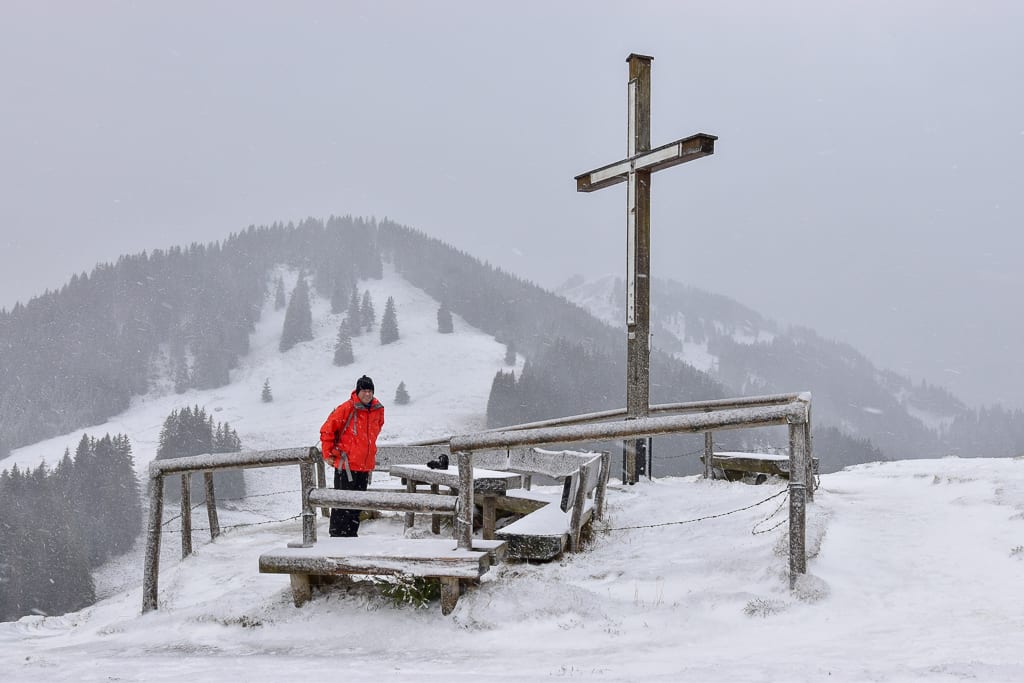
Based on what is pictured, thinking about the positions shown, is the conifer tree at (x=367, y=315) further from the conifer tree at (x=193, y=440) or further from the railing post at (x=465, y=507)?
the railing post at (x=465, y=507)

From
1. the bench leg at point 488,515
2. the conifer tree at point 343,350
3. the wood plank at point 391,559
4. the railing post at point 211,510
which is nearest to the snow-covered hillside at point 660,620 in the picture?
the wood plank at point 391,559

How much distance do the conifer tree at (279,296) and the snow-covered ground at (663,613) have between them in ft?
517

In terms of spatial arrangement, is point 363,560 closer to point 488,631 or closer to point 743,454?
point 488,631

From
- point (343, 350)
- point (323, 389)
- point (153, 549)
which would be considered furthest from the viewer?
point (343, 350)

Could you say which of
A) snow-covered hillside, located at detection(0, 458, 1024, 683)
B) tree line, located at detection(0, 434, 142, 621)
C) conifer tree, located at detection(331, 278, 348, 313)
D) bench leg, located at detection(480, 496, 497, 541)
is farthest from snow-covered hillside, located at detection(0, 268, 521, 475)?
snow-covered hillside, located at detection(0, 458, 1024, 683)

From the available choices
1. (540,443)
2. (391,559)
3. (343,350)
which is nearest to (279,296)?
(343,350)

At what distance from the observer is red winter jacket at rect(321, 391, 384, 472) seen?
7.42 metres

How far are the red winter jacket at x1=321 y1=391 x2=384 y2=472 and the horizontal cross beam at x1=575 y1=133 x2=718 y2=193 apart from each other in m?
5.36

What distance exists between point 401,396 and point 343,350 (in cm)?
2369

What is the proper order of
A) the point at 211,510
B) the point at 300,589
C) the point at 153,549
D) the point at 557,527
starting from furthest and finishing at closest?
the point at 211,510, the point at 153,549, the point at 557,527, the point at 300,589

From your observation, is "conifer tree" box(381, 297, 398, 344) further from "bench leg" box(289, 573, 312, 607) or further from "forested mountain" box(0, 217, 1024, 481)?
"bench leg" box(289, 573, 312, 607)

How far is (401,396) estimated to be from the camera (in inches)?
4250

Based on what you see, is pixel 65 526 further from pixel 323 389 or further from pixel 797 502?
pixel 797 502

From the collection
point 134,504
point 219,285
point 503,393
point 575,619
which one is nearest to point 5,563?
point 134,504
